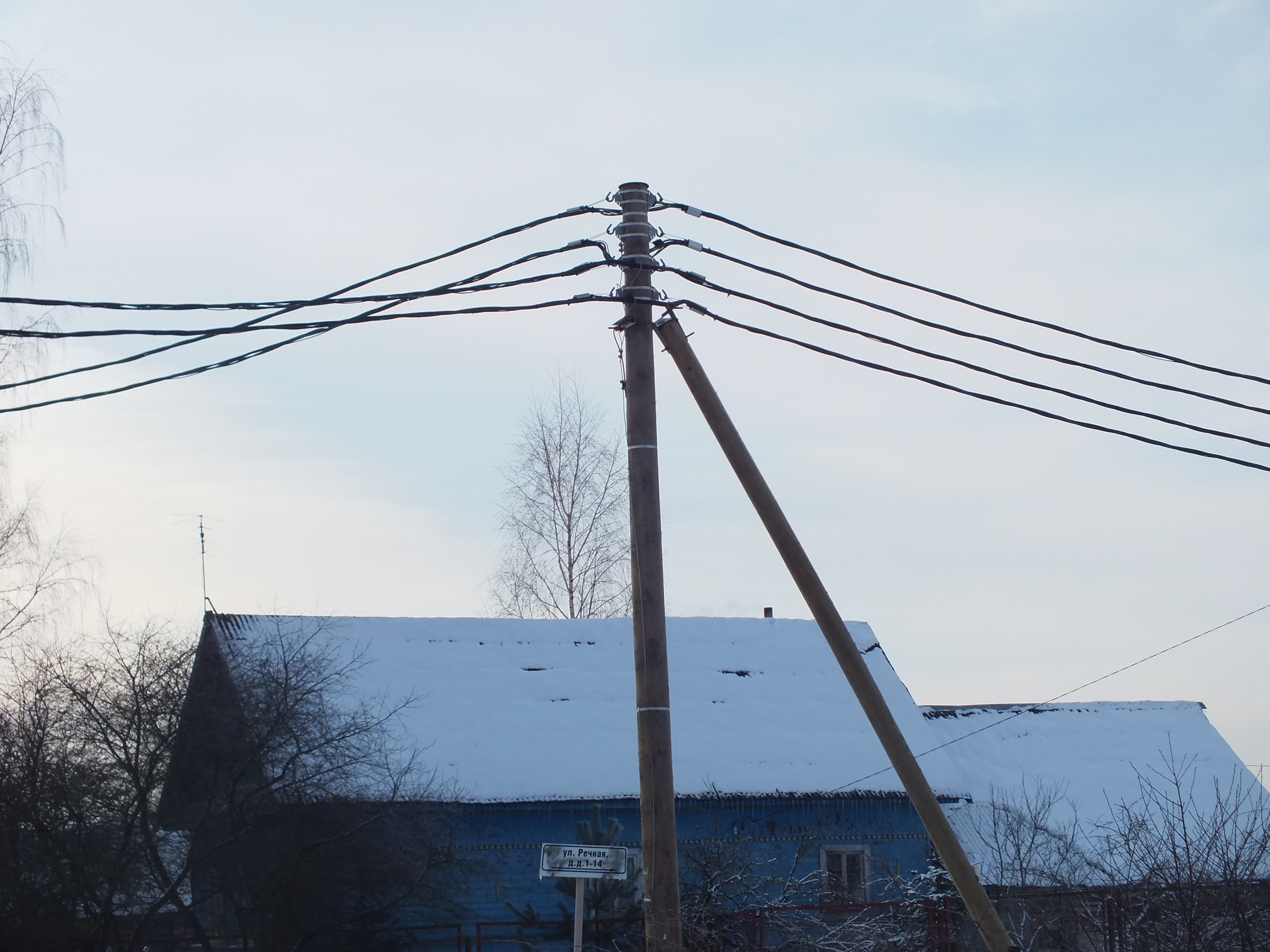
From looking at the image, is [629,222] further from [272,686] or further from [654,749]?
[272,686]

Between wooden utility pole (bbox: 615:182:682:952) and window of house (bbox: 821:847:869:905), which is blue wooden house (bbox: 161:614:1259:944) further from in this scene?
wooden utility pole (bbox: 615:182:682:952)

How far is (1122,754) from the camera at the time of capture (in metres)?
24.0

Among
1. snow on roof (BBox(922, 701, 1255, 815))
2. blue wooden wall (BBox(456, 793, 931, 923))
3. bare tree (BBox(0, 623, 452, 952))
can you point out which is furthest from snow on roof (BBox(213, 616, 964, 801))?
bare tree (BBox(0, 623, 452, 952))

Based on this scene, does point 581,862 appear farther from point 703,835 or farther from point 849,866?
point 849,866

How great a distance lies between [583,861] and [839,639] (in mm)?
2319

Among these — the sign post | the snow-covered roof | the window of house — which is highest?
the snow-covered roof

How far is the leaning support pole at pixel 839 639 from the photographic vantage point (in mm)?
8109

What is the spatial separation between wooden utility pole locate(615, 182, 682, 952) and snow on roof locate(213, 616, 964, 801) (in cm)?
1080

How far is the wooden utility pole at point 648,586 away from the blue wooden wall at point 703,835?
8859 millimetres

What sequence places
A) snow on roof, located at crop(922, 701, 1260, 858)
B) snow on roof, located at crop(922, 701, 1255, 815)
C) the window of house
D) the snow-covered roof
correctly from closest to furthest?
1. the window of house
2. the snow-covered roof
3. snow on roof, located at crop(922, 701, 1260, 858)
4. snow on roof, located at crop(922, 701, 1255, 815)

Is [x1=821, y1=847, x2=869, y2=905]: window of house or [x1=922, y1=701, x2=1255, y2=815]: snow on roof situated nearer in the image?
[x1=821, y1=847, x2=869, y2=905]: window of house

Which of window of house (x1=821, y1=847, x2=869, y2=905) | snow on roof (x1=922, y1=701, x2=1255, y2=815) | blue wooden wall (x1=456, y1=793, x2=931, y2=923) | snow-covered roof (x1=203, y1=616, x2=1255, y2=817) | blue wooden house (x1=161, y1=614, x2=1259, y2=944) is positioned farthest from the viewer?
snow on roof (x1=922, y1=701, x2=1255, y2=815)

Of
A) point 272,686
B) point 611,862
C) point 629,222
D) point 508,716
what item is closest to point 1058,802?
point 508,716

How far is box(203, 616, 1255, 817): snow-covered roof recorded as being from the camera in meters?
19.5
